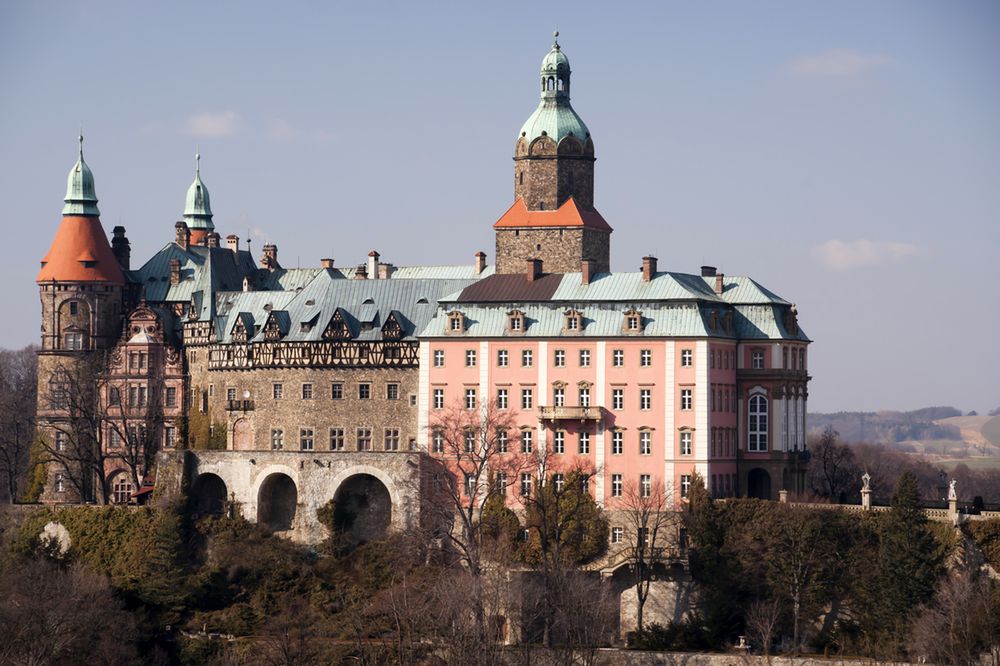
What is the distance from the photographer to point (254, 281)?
119 m

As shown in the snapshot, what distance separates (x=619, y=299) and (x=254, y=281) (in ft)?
90.8

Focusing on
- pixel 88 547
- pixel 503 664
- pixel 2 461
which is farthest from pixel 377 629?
pixel 2 461

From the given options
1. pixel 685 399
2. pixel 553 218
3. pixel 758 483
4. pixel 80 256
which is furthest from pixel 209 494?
pixel 758 483

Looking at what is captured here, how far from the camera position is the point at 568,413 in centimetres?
9731

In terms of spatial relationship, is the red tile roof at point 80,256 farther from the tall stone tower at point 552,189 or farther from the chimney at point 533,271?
the chimney at point 533,271

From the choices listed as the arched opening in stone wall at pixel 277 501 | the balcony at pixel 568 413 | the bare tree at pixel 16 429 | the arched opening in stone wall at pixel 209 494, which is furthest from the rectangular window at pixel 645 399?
the bare tree at pixel 16 429

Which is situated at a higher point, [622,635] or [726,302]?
[726,302]

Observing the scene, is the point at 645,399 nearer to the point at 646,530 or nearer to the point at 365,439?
the point at 646,530

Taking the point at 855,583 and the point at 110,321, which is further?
the point at 110,321

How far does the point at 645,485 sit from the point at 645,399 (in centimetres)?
381

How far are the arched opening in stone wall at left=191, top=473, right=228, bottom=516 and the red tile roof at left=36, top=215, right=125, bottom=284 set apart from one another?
1483 centimetres

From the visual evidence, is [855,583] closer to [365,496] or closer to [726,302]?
[726,302]

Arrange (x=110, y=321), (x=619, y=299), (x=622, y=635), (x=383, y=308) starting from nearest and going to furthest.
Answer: (x=622, y=635) → (x=619, y=299) → (x=383, y=308) → (x=110, y=321)

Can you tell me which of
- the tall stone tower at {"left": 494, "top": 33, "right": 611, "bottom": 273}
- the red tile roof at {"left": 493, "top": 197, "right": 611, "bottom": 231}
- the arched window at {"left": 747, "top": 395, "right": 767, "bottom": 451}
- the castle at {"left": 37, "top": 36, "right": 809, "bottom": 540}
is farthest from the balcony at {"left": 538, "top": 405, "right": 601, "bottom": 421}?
the red tile roof at {"left": 493, "top": 197, "right": 611, "bottom": 231}
